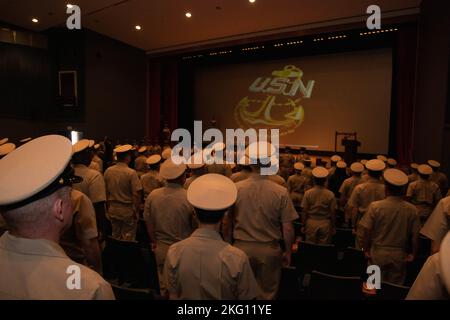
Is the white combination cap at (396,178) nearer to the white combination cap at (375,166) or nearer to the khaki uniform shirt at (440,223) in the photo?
the khaki uniform shirt at (440,223)

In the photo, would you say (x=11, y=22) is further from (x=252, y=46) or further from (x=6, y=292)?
(x=6, y=292)

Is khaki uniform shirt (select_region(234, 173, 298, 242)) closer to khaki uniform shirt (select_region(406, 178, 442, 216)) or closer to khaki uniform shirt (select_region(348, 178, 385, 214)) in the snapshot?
khaki uniform shirt (select_region(348, 178, 385, 214))

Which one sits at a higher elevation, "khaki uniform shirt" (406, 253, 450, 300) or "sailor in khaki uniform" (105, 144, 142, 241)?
"khaki uniform shirt" (406, 253, 450, 300)

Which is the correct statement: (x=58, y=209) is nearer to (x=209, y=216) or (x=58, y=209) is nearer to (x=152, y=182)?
(x=209, y=216)

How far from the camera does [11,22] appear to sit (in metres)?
12.3

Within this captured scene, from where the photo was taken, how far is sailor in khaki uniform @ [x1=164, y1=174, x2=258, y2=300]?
184 cm

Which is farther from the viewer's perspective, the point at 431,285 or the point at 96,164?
the point at 96,164

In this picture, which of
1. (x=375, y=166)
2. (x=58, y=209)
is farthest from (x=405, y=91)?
(x=58, y=209)

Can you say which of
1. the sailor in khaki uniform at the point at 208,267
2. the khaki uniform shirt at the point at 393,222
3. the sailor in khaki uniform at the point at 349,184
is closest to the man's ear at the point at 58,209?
the sailor in khaki uniform at the point at 208,267

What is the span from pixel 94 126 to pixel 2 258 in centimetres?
1356

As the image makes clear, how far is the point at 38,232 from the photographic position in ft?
3.75

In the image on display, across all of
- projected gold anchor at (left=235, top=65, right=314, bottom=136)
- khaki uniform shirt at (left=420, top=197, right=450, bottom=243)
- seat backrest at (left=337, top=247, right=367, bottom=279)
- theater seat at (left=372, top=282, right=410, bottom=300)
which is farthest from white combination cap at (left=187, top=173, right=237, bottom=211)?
projected gold anchor at (left=235, top=65, right=314, bottom=136)

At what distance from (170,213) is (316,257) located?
1.59 meters

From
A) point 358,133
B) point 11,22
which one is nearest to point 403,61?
point 358,133
